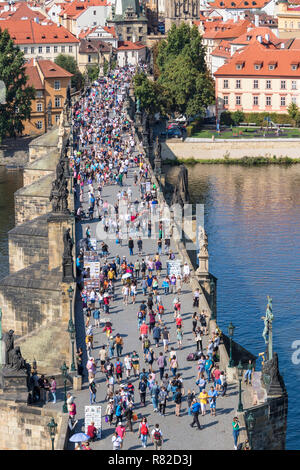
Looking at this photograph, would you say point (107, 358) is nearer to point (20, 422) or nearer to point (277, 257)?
point (20, 422)

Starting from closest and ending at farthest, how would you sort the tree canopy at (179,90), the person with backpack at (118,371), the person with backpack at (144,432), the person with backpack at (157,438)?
1. the person with backpack at (157,438)
2. the person with backpack at (144,432)
3. the person with backpack at (118,371)
4. the tree canopy at (179,90)

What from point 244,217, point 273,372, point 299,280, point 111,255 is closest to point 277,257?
point 299,280

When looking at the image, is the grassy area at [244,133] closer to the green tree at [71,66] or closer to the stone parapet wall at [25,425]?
the green tree at [71,66]

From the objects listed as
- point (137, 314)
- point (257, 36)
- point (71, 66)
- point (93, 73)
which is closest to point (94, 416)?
point (137, 314)

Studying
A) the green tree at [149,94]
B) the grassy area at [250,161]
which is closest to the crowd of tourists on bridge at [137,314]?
the grassy area at [250,161]

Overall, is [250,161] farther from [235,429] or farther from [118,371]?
[235,429]
